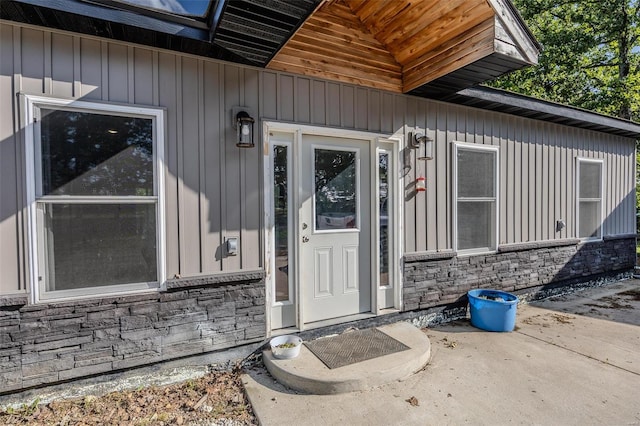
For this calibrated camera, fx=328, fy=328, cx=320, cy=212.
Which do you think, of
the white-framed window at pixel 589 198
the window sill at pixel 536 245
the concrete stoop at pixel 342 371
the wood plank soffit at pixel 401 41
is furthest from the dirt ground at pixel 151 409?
the white-framed window at pixel 589 198

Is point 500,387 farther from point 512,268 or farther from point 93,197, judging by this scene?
point 93,197

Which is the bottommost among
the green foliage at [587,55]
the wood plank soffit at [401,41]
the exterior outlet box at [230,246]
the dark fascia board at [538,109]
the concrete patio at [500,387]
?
the concrete patio at [500,387]

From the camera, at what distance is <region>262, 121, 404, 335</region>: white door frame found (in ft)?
9.87

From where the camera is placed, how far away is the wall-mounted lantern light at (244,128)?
9.12 ft

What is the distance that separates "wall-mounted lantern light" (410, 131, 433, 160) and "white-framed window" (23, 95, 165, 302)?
257cm

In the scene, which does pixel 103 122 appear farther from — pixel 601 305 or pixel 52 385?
pixel 601 305

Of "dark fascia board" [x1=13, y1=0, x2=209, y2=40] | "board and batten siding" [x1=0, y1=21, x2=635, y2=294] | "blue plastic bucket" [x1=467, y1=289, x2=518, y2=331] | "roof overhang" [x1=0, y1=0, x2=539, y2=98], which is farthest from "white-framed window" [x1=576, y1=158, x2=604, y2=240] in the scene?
"dark fascia board" [x1=13, y1=0, x2=209, y2=40]

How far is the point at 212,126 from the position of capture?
276 cm

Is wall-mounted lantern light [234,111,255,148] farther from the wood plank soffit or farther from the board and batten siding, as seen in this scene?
the wood plank soffit

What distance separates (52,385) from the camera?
2.29 m

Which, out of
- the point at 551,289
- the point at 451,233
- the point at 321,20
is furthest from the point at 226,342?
the point at 551,289

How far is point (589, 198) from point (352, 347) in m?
5.15

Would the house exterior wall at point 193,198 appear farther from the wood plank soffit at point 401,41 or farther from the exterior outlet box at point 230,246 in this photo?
the wood plank soffit at point 401,41

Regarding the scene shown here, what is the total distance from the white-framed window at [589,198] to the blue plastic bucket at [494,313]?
2.78m
